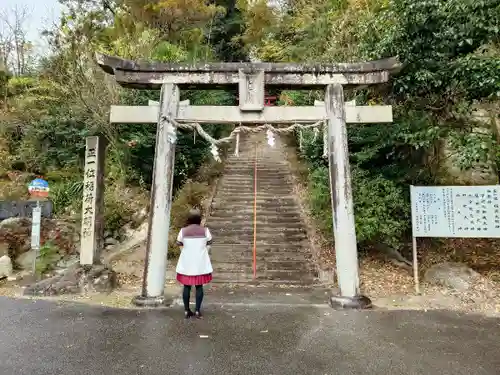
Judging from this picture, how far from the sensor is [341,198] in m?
6.60

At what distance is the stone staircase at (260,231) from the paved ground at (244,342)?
2391mm

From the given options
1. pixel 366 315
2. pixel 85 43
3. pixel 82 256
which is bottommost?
pixel 366 315

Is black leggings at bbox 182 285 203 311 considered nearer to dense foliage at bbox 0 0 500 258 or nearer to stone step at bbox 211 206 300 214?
dense foliage at bbox 0 0 500 258

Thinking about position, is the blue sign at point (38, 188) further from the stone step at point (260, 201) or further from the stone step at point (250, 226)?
the stone step at point (260, 201)

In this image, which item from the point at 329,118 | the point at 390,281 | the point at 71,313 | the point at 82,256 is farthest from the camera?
the point at 390,281

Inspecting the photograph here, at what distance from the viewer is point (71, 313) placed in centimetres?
584

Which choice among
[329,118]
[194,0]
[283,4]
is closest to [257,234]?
[329,118]

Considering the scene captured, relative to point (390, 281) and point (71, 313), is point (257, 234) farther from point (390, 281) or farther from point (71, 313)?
point (71, 313)

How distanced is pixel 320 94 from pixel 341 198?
266 inches

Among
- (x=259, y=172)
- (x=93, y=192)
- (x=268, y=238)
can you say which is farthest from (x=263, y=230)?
(x=259, y=172)

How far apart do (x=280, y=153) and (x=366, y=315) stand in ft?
39.8

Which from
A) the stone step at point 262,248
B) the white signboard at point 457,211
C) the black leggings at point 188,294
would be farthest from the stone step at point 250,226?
the black leggings at point 188,294

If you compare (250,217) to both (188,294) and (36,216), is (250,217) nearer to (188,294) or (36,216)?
(36,216)

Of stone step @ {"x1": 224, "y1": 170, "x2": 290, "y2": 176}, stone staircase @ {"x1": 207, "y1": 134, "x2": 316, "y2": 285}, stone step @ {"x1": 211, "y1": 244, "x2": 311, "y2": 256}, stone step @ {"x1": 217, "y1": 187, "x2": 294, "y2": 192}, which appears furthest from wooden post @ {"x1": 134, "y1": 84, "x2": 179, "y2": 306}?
stone step @ {"x1": 224, "y1": 170, "x2": 290, "y2": 176}
